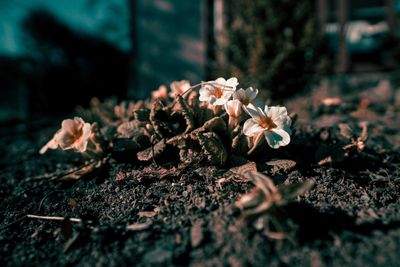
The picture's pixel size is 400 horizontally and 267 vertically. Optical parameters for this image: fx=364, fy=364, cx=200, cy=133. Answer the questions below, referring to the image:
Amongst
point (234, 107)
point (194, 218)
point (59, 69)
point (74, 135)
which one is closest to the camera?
point (194, 218)

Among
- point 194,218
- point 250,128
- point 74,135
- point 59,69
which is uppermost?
point 250,128

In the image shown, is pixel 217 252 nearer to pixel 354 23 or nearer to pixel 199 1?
pixel 199 1

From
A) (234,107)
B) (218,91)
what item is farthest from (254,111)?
(218,91)

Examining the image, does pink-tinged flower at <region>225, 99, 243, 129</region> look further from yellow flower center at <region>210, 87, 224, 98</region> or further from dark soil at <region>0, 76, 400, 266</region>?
dark soil at <region>0, 76, 400, 266</region>

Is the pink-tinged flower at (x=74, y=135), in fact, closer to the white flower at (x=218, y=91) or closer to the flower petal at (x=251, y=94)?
the white flower at (x=218, y=91)

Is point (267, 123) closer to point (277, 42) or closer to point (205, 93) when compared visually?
point (205, 93)

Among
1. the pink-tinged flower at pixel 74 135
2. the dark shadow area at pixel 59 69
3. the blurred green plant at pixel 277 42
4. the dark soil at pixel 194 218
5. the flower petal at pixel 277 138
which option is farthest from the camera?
the dark shadow area at pixel 59 69

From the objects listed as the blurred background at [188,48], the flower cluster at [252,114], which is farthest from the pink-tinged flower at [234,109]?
the blurred background at [188,48]
